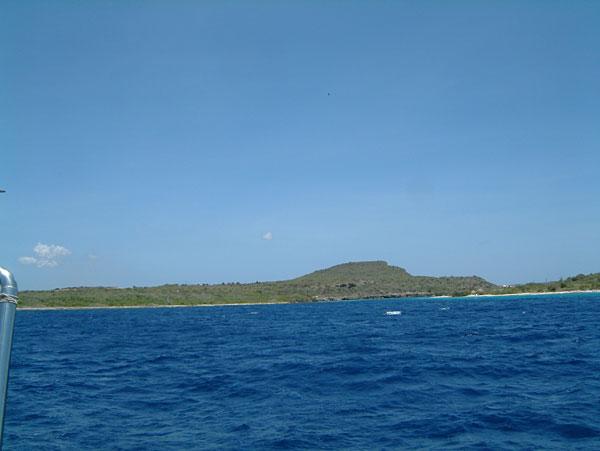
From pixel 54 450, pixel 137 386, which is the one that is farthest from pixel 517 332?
pixel 54 450

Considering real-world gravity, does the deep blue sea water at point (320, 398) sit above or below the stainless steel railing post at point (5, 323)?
below

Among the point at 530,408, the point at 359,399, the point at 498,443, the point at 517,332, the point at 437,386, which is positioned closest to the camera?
the point at 498,443

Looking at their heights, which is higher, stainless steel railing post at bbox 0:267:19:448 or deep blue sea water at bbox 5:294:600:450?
stainless steel railing post at bbox 0:267:19:448

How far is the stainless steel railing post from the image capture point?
3471 mm

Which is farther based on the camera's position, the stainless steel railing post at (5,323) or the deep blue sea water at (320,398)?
the deep blue sea water at (320,398)

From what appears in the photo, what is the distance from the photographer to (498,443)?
44.4ft

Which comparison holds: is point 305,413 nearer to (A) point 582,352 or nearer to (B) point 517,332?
(A) point 582,352

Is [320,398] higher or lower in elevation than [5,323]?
lower

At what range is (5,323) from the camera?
3525 millimetres

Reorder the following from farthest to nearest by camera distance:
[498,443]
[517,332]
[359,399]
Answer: [517,332], [359,399], [498,443]

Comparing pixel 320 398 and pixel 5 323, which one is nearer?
pixel 5 323

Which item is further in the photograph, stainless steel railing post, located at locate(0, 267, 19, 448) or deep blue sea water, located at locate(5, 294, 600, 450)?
deep blue sea water, located at locate(5, 294, 600, 450)

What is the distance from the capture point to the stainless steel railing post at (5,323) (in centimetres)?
347

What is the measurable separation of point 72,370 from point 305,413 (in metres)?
20.4
